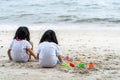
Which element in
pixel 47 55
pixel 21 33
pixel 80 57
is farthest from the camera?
pixel 80 57

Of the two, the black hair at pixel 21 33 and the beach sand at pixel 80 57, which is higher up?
the black hair at pixel 21 33

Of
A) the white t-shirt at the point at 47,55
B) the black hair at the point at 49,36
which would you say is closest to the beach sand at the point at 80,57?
the white t-shirt at the point at 47,55

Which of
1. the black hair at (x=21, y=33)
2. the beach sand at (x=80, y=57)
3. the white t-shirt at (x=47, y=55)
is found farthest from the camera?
the black hair at (x=21, y=33)

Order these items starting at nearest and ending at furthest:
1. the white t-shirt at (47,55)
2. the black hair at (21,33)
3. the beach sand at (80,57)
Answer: the beach sand at (80,57), the white t-shirt at (47,55), the black hair at (21,33)

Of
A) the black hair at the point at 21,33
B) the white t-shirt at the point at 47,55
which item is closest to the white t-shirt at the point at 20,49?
the black hair at the point at 21,33

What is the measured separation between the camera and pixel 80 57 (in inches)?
336

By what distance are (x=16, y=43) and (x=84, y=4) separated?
14.1 metres

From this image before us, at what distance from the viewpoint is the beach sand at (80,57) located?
669 cm

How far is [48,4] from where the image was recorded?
21.8m

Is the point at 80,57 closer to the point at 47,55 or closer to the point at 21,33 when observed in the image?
the point at 47,55

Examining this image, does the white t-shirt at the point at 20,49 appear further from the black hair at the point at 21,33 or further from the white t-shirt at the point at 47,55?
the white t-shirt at the point at 47,55

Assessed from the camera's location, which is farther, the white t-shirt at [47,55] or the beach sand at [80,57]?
the white t-shirt at [47,55]

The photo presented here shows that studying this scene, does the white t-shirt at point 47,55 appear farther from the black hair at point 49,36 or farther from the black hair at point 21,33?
the black hair at point 21,33

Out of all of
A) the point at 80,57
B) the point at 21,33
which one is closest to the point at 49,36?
the point at 21,33
